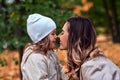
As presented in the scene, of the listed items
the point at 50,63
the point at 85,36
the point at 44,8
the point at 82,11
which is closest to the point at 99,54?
the point at 85,36

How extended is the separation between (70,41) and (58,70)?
0.75m

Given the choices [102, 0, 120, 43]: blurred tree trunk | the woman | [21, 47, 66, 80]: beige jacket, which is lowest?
[102, 0, 120, 43]: blurred tree trunk

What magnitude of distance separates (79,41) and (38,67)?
565mm

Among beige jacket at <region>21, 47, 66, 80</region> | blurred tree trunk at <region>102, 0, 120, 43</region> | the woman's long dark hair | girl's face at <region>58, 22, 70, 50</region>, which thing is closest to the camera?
the woman's long dark hair

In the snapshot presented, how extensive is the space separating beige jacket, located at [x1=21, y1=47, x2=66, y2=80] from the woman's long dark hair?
36 centimetres

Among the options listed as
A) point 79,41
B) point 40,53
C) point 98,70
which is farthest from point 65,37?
point 98,70

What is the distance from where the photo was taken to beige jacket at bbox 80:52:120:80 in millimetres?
A: 4039

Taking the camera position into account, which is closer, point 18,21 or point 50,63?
point 50,63

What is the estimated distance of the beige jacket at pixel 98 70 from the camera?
13.3 feet

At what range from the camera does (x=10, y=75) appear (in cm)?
1020

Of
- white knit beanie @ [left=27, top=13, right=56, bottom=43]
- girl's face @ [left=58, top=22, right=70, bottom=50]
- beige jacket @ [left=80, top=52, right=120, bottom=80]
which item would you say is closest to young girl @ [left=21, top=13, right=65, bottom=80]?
white knit beanie @ [left=27, top=13, right=56, bottom=43]

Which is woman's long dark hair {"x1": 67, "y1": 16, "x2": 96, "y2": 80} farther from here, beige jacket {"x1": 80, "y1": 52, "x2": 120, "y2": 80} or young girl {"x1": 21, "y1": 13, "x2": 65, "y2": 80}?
young girl {"x1": 21, "y1": 13, "x2": 65, "y2": 80}

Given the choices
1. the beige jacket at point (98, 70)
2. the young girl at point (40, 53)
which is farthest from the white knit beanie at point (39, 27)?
the beige jacket at point (98, 70)

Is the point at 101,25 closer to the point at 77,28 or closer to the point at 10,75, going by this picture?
the point at 10,75
